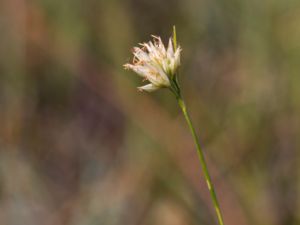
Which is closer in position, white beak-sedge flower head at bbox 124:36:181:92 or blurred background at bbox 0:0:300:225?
white beak-sedge flower head at bbox 124:36:181:92

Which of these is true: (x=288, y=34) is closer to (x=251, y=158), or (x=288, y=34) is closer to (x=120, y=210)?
(x=251, y=158)

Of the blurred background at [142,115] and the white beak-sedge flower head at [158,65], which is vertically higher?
the blurred background at [142,115]

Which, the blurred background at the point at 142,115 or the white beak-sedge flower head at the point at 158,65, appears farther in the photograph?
the blurred background at the point at 142,115

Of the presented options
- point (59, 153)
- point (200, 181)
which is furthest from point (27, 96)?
point (200, 181)

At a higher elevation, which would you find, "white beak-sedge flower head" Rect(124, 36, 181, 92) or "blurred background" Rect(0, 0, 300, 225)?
"blurred background" Rect(0, 0, 300, 225)
